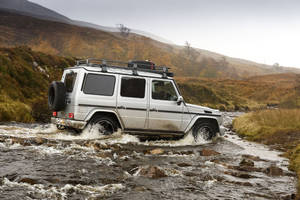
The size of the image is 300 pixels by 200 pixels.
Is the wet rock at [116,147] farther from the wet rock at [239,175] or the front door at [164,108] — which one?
the wet rock at [239,175]

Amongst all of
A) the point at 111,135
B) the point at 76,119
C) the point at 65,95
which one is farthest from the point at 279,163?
the point at 65,95

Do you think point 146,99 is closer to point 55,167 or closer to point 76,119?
point 76,119

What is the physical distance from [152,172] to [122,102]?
369 centimetres

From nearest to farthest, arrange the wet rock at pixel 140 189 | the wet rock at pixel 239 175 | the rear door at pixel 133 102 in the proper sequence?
1. the wet rock at pixel 140 189
2. the wet rock at pixel 239 175
3. the rear door at pixel 133 102

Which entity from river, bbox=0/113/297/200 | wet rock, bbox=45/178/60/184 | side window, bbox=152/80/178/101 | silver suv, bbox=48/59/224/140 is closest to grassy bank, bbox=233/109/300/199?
river, bbox=0/113/297/200

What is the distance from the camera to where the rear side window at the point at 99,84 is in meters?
8.87

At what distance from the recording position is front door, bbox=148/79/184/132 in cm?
959

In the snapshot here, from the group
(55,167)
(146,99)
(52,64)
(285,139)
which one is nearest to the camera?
(55,167)

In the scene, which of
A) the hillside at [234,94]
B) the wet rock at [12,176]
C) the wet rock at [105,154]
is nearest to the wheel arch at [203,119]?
the wet rock at [105,154]

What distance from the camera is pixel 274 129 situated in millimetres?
13258

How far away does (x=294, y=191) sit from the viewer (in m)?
5.45

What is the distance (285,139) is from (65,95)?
8.56m

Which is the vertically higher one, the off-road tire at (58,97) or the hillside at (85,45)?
the hillside at (85,45)

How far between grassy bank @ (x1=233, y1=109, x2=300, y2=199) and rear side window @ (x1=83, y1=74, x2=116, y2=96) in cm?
628
